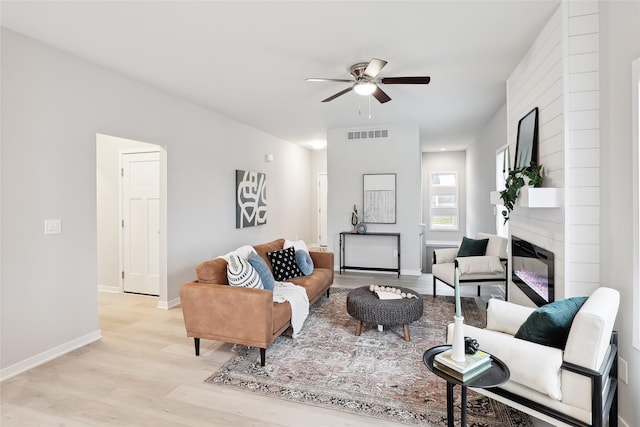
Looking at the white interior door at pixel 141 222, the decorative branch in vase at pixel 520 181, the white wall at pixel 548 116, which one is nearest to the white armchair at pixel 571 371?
the white wall at pixel 548 116

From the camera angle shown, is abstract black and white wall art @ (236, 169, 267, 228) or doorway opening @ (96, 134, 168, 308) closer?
doorway opening @ (96, 134, 168, 308)

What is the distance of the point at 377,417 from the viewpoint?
210 centimetres

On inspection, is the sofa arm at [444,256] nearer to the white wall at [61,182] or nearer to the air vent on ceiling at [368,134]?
the air vent on ceiling at [368,134]

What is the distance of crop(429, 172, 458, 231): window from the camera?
9.61 metres

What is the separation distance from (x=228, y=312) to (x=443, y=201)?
27.3 ft

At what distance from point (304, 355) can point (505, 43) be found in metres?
3.36

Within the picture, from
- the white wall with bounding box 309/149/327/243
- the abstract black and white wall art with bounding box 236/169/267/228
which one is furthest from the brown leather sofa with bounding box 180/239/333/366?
the white wall with bounding box 309/149/327/243

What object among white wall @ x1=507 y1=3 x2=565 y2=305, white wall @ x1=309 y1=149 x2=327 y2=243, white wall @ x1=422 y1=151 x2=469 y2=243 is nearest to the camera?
white wall @ x1=507 y1=3 x2=565 y2=305

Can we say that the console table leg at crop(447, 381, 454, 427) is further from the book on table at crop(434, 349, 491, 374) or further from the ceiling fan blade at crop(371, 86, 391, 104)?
the ceiling fan blade at crop(371, 86, 391, 104)

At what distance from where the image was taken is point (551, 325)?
5.69 feet

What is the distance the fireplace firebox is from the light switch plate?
4258 mm

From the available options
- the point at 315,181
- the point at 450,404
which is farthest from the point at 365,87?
the point at 315,181

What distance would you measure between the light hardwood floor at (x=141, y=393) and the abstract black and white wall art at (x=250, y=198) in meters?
2.73

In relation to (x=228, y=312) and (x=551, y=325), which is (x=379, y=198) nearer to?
(x=228, y=312)
